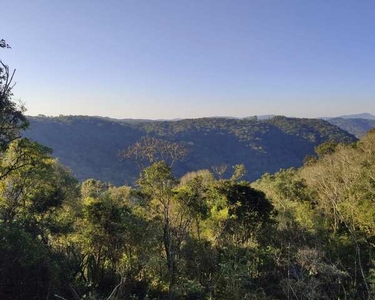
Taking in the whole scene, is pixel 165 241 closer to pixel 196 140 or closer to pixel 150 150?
pixel 150 150

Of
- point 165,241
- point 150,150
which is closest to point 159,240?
point 165,241

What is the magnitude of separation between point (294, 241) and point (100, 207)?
10534 mm

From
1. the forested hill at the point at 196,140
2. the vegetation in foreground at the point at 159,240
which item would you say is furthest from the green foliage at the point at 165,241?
the forested hill at the point at 196,140

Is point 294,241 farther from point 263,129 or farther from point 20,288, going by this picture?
point 263,129

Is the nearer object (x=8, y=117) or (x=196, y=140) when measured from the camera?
(x=8, y=117)

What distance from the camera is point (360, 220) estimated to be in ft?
58.5

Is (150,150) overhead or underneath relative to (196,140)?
overhead

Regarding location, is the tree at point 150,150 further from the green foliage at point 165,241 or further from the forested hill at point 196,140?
the forested hill at point 196,140

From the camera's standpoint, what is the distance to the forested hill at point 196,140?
10031 cm

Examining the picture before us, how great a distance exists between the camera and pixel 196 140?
133625 millimetres

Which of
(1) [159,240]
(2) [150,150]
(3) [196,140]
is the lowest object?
(3) [196,140]

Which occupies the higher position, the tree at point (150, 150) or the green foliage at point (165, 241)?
the tree at point (150, 150)

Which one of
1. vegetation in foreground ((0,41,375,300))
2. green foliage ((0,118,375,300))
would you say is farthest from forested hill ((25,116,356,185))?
vegetation in foreground ((0,41,375,300))

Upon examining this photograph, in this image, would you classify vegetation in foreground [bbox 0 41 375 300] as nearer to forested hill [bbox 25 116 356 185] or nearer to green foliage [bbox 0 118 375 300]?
green foliage [bbox 0 118 375 300]
